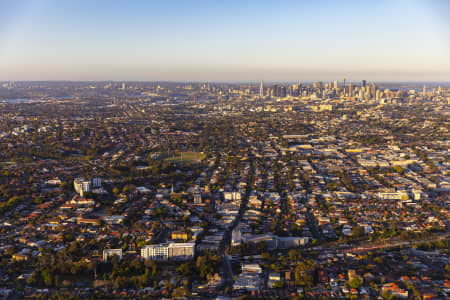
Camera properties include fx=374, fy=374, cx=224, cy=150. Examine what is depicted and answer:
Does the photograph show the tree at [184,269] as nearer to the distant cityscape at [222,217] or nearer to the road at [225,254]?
the distant cityscape at [222,217]

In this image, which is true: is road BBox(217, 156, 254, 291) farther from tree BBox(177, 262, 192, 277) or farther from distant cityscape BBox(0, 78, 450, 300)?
tree BBox(177, 262, 192, 277)

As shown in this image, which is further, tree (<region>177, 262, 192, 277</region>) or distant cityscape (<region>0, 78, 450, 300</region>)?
tree (<region>177, 262, 192, 277</region>)

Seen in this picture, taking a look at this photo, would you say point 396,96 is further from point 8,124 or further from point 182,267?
point 182,267

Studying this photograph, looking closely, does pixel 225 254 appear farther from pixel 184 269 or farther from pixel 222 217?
pixel 222 217

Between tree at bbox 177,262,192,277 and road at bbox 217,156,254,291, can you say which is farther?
tree at bbox 177,262,192,277

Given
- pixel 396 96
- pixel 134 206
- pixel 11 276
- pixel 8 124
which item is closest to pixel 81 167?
pixel 134 206

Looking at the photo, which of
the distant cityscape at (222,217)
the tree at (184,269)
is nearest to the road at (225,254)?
the distant cityscape at (222,217)

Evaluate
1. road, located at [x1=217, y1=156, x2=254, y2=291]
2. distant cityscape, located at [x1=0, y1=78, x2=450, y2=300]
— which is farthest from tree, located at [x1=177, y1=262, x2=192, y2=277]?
road, located at [x1=217, y1=156, x2=254, y2=291]

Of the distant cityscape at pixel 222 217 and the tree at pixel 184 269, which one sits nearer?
the distant cityscape at pixel 222 217
